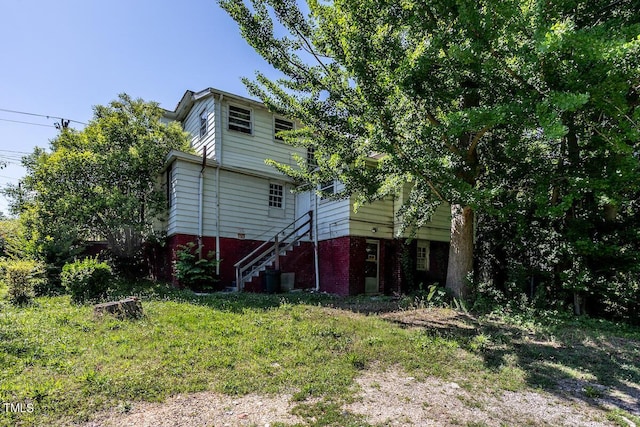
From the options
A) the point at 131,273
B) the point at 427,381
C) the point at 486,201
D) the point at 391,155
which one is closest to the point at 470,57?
the point at 391,155

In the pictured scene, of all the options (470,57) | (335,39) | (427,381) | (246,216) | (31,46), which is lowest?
(427,381)

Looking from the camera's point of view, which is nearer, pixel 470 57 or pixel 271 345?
pixel 271 345

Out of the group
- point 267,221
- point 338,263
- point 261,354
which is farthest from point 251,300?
point 267,221

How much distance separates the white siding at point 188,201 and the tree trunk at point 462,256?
8320 millimetres

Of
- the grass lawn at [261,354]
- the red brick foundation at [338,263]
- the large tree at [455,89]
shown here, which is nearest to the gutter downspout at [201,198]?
the red brick foundation at [338,263]

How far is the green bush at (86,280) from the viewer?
8289mm

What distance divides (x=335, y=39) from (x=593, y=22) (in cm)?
628

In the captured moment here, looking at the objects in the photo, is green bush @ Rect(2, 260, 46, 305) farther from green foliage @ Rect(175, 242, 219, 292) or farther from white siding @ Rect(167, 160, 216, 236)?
white siding @ Rect(167, 160, 216, 236)

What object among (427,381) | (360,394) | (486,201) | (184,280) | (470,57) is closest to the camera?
(360,394)

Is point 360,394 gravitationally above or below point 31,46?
below

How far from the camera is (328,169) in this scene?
987cm

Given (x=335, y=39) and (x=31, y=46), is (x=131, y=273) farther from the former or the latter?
(x=335, y=39)

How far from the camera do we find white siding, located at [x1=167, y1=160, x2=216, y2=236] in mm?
12156

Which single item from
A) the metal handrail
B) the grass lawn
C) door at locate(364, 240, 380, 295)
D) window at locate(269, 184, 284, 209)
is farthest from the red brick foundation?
the grass lawn
